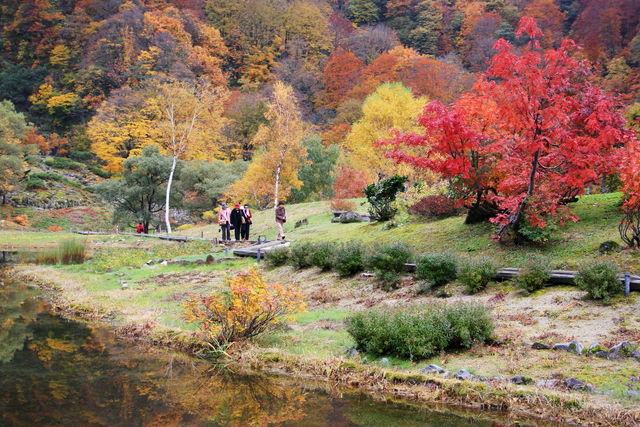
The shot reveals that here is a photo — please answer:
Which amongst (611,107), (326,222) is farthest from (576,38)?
(611,107)

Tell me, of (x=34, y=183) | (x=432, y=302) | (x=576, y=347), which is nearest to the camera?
(x=576, y=347)

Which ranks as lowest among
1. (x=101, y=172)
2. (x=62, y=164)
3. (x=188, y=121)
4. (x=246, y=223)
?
(x=246, y=223)

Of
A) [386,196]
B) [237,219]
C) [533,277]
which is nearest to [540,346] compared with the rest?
[533,277]

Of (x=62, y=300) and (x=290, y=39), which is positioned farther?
(x=290, y=39)

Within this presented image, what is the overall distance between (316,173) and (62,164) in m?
34.2

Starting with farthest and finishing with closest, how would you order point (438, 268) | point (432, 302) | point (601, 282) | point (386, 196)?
point (386, 196) < point (438, 268) < point (432, 302) < point (601, 282)

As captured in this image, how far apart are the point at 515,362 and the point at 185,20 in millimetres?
87036

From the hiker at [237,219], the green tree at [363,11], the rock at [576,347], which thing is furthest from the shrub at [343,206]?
the green tree at [363,11]

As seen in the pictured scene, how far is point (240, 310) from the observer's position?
10.3 m

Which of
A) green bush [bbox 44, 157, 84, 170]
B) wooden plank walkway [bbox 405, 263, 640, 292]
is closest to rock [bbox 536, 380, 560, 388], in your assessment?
wooden plank walkway [bbox 405, 263, 640, 292]

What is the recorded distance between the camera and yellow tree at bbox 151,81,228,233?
37.0m

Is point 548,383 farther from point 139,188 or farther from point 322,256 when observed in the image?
point 139,188

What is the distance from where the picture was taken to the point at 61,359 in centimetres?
991

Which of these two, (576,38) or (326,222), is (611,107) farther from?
(576,38)
